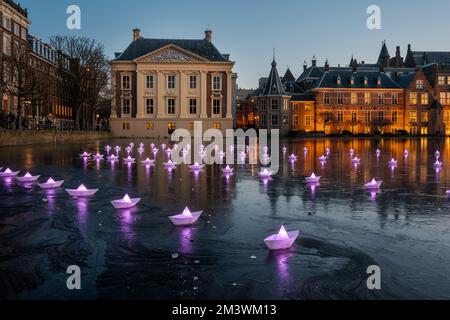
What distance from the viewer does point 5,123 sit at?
42594 millimetres

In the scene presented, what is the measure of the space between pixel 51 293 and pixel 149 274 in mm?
1164

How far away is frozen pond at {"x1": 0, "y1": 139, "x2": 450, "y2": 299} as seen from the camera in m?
5.43

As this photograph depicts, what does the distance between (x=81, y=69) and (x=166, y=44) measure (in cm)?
2350

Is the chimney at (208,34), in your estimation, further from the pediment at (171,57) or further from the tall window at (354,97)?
the tall window at (354,97)

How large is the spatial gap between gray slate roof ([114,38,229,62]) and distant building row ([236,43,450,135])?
13.9 m

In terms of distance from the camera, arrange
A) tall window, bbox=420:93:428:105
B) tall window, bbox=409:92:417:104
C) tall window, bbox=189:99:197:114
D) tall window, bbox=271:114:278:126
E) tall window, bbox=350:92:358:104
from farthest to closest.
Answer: tall window, bbox=420:93:428:105, tall window, bbox=409:92:417:104, tall window, bbox=350:92:358:104, tall window, bbox=271:114:278:126, tall window, bbox=189:99:197:114

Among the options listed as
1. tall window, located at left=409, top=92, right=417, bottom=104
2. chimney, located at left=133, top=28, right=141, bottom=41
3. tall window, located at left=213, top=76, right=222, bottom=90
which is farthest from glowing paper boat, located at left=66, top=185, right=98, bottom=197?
tall window, located at left=409, top=92, right=417, bottom=104

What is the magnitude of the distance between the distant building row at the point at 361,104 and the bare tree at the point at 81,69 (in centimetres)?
3739

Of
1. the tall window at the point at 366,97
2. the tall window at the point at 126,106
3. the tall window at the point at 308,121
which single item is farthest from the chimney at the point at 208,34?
the tall window at the point at 366,97

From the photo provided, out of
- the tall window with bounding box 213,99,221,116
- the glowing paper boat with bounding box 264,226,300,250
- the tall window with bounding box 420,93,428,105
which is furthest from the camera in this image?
the tall window with bounding box 420,93,428,105

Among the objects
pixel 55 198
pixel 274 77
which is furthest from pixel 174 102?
pixel 55 198

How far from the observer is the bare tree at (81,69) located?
63188mm

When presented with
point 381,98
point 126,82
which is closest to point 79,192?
point 126,82

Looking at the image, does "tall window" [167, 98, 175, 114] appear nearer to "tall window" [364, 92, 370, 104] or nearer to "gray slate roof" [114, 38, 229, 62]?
"gray slate roof" [114, 38, 229, 62]
